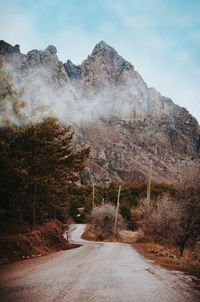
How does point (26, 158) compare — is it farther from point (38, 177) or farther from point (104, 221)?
point (104, 221)

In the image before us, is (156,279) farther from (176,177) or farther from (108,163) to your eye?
(108,163)

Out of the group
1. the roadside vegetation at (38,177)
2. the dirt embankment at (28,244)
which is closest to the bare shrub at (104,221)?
the roadside vegetation at (38,177)

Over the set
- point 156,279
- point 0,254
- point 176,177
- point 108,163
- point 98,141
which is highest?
point 98,141

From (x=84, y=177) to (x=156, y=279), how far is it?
463 ft

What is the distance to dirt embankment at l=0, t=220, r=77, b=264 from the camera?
13.6m

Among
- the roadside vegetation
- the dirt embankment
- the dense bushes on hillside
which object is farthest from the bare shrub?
the dense bushes on hillside

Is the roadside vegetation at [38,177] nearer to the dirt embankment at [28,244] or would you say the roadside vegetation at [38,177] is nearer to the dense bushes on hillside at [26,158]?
the dense bushes on hillside at [26,158]

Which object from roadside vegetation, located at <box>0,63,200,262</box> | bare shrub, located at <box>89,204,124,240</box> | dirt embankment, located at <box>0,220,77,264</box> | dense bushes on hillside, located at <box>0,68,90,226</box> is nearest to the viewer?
dirt embankment, located at <box>0,220,77,264</box>

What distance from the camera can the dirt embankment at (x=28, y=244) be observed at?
13.6 meters

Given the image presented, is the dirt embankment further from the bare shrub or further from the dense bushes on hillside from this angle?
the bare shrub

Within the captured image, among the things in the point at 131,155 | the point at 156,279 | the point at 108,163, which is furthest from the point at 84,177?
the point at 156,279

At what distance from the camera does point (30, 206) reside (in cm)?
2150

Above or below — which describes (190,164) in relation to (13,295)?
above

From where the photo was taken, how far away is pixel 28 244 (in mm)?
15961
